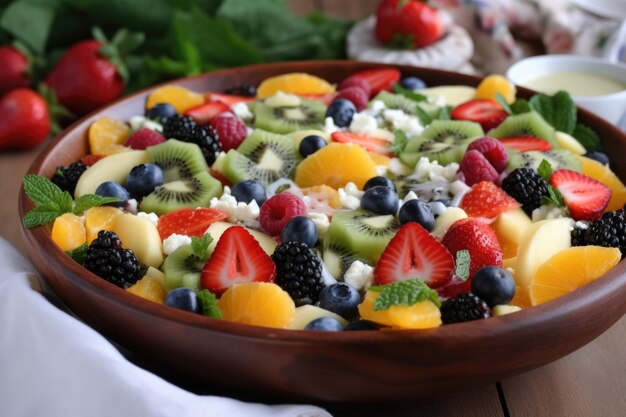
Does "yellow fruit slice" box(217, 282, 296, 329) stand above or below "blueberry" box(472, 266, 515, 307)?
below

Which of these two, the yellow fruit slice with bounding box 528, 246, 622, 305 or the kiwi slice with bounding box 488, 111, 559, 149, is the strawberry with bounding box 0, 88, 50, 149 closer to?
the kiwi slice with bounding box 488, 111, 559, 149

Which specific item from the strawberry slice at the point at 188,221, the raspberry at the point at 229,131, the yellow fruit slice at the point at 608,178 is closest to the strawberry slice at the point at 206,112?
the raspberry at the point at 229,131

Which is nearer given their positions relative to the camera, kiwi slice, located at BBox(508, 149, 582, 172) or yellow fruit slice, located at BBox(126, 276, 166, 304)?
yellow fruit slice, located at BBox(126, 276, 166, 304)

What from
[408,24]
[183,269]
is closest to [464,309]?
[183,269]

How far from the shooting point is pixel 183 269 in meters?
1.63

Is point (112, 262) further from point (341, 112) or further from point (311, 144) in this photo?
point (341, 112)

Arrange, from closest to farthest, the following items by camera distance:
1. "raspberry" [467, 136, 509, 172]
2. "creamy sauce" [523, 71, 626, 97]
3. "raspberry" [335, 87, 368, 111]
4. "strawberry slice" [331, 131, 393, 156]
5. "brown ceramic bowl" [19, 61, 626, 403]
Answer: "brown ceramic bowl" [19, 61, 626, 403], "raspberry" [467, 136, 509, 172], "strawberry slice" [331, 131, 393, 156], "raspberry" [335, 87, 368, 111], "creamy sauce" [523, 71, 626, 97]

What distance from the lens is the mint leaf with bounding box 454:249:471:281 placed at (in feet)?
5.20

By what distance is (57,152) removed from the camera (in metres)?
2.11

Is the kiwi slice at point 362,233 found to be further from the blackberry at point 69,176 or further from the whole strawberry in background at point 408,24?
the whole strawberry in background at point 408,24

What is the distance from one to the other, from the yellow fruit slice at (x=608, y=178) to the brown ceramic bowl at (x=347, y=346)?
0.45m

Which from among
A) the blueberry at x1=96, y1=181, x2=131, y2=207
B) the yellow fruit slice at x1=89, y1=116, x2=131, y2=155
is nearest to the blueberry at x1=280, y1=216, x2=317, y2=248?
the blueberry at x1=96, y1=181, x2=131, y2=207

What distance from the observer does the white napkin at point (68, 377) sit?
1.37 m

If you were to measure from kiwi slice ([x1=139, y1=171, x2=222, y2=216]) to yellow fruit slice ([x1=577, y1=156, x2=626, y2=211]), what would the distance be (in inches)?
35.5
